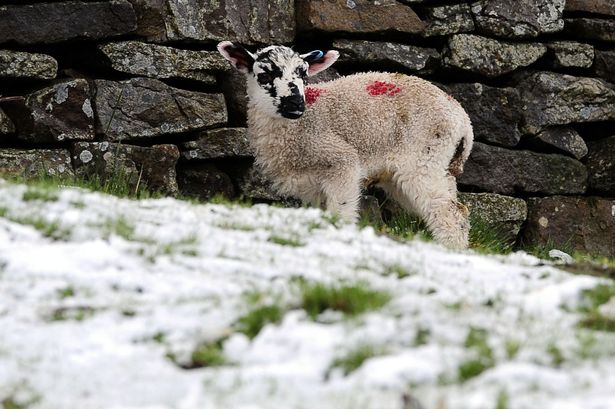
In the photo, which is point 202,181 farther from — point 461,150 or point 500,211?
point 500,211

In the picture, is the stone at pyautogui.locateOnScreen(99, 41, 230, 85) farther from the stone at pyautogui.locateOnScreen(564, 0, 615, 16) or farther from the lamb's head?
the stone at pyautogui.locateOnScreen(564, 0, 615, 16)

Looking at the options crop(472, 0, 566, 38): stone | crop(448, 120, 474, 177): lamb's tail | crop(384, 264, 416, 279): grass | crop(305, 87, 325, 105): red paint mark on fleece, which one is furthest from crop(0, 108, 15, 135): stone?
crop(472, 0, 566, 38): stone

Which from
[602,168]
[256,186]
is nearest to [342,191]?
[256,186]

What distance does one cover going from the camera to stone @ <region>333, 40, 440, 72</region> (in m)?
11.9

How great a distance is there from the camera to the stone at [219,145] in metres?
11.2

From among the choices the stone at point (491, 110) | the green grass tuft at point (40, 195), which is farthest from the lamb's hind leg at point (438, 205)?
the green grass tuft at point (40, 195)

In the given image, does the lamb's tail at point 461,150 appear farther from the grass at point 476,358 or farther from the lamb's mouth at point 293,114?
Answer: the grass at point 476,358

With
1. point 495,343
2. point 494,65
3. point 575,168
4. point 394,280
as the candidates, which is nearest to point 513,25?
point 494,65

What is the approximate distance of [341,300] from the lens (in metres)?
4.99

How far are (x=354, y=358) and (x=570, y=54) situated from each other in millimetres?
9682

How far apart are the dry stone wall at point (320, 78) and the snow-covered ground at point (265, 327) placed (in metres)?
3.78

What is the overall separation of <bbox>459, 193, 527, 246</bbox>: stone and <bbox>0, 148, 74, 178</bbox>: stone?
469 centimetres

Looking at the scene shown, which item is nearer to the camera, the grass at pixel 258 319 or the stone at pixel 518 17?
the grass at pixel 258 319

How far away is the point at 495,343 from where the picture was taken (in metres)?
4.52
